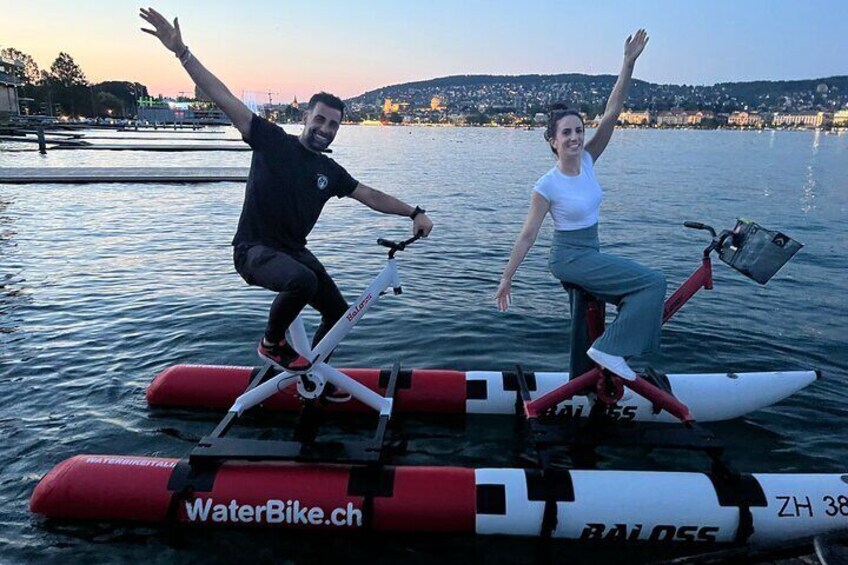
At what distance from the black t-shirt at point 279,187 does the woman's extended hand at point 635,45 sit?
3.08 metres

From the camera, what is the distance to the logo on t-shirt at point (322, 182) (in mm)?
4936

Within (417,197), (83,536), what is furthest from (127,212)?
(83,536)

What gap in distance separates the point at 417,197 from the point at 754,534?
25.9 m

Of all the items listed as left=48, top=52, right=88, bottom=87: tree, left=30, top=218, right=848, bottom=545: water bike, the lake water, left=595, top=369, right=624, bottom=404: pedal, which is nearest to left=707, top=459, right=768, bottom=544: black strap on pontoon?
left=30, top=218, right=848, bottom=545: water bike

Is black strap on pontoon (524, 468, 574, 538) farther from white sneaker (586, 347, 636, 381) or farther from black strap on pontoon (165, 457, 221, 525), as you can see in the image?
black strap on pontoon (165, 457, 221, 525)

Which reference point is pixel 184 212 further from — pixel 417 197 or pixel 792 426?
pixel 792 426

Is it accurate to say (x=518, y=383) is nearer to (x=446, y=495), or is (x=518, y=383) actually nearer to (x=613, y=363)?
(x=613, y=363)

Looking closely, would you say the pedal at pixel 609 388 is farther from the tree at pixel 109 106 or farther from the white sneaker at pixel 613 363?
the tree at pixel 109 106

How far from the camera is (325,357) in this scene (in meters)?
5.35

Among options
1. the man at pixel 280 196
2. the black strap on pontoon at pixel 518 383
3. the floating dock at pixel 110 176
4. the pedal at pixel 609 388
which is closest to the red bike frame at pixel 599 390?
the pedal at pixel 609 388

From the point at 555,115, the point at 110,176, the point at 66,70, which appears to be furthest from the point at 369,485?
the point at 66,70

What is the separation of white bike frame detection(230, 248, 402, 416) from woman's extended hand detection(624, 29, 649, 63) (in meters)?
3.01

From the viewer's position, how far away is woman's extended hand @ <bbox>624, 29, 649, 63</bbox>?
5691 mm

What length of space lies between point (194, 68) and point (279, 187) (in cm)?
105
